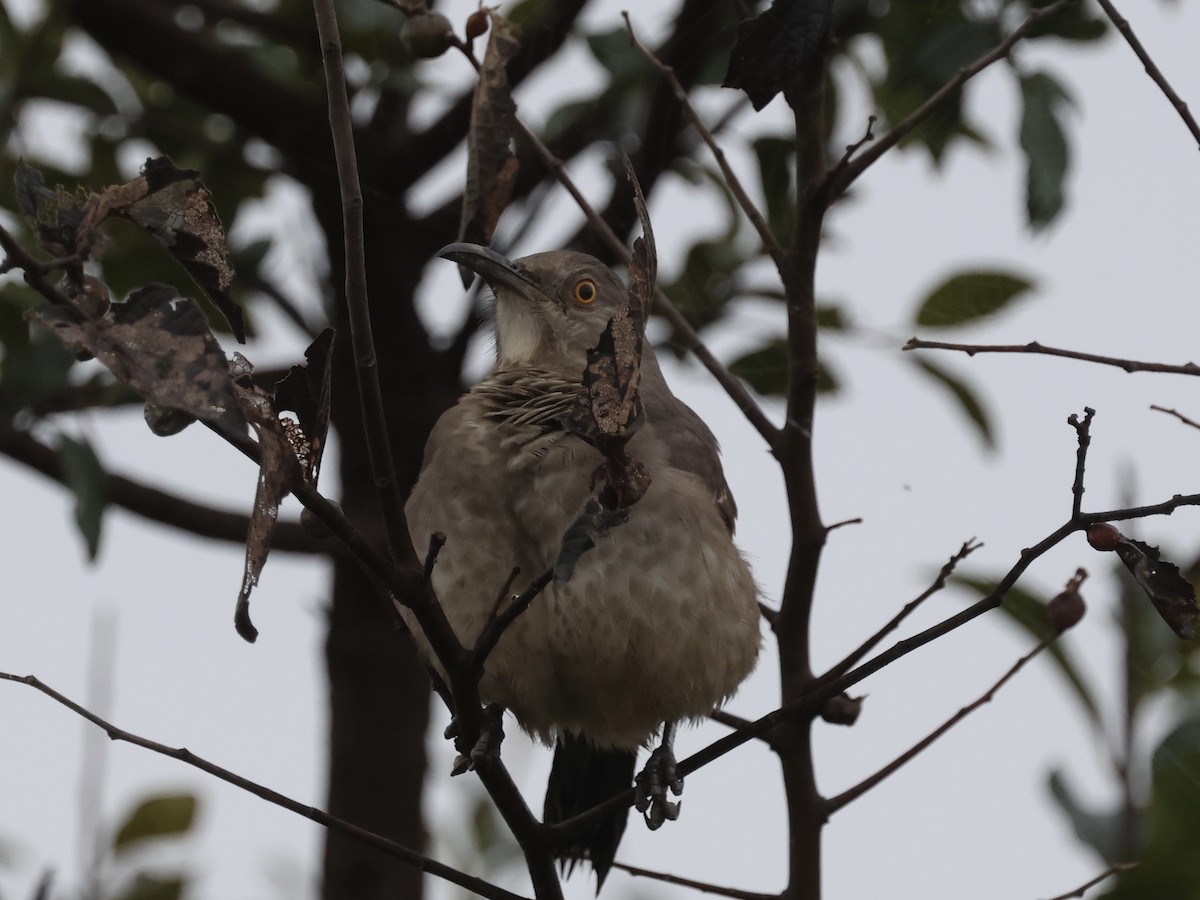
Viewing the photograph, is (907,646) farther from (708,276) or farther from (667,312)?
(708,276)

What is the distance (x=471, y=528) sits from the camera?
3420mm

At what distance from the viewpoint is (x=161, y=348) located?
1883 millimetres

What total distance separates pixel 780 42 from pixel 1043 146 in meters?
1.21

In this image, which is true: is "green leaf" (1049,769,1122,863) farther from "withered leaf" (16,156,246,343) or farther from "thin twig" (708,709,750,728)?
"withered leaf" (16,156,246,343)

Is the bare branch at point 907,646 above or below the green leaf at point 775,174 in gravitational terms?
below

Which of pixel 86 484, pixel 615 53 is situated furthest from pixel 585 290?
pixel 86 484

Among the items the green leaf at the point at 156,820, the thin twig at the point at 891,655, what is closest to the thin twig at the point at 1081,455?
the thin twig at the point at 891,655

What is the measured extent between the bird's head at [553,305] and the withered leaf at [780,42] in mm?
1561

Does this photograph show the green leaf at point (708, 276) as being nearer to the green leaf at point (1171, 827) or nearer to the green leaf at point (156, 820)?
the green leaf at point (1171, 827)

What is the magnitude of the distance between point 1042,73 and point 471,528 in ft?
6.20

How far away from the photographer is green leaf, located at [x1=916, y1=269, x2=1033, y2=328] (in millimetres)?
4168

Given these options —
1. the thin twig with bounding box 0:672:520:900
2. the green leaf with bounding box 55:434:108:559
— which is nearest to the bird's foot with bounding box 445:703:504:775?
the thin twig with bounding box 0:672:520:900

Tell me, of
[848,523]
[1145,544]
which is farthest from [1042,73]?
[1145,544]

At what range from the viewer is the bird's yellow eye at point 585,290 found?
4.43 m
